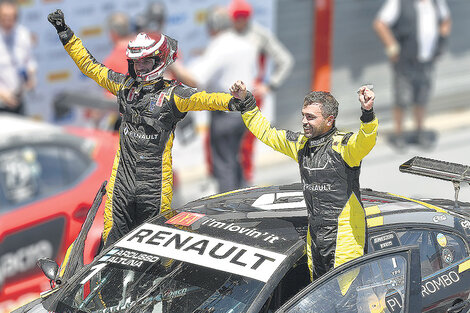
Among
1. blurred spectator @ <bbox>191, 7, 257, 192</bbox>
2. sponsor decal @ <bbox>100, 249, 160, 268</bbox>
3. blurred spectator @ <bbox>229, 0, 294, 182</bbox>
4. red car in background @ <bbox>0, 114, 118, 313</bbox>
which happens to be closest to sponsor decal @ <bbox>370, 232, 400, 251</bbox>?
sponsor decal @ <bbox>100, 249, 160, 268</bbox>

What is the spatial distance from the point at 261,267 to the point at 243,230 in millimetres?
423

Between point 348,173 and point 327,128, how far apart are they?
0.91ft

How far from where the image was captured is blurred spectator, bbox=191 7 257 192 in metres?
8.93

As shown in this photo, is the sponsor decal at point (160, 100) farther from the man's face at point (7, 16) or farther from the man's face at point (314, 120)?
the man's face at point (7, 16)

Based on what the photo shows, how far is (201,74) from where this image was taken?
894 centimetres

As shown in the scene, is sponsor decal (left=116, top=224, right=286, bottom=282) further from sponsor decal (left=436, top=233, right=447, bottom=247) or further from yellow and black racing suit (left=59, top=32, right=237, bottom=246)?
sponsor decal (left=436, top=233, right=447, bottom=247)

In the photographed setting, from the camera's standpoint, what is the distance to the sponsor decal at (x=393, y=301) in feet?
15.3

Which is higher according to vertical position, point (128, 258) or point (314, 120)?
point (314, 120)

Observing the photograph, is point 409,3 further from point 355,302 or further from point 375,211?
point 355,302

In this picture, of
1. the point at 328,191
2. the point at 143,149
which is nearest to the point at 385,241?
the point at 328,191

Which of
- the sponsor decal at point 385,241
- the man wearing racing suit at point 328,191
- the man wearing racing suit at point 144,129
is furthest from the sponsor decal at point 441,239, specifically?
the man wearing racing suit at point 144,129

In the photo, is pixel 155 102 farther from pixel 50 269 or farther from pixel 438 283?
pixel 438 283

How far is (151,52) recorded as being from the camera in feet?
17.9

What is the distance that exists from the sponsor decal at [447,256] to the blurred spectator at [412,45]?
638 centimetres
